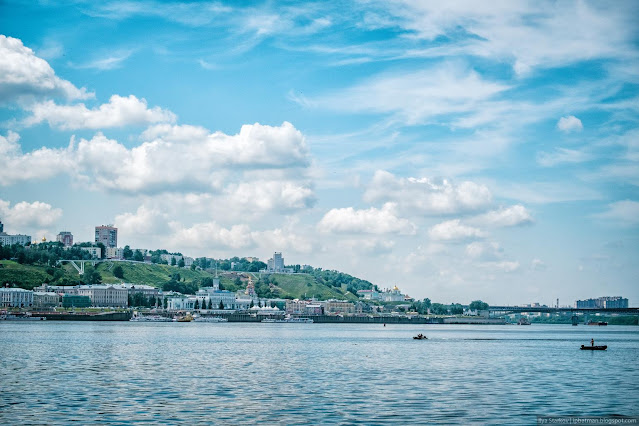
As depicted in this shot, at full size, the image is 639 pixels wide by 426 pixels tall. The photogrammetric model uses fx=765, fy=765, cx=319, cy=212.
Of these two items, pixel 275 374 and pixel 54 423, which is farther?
pixel 275 374

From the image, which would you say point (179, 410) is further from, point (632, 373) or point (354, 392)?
point (632, 373)

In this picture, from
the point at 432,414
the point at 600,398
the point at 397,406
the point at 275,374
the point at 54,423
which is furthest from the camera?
the point at 275,374

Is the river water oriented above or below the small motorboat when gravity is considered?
above

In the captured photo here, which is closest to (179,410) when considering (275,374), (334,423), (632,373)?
(334,423)

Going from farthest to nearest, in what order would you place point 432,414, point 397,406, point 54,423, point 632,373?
point 632,373
point 397,406
point 432,414
point 54,423

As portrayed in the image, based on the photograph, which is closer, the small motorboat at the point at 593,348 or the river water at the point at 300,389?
the river water at the point at 300,389

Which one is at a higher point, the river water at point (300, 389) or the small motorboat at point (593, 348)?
the river water at point (300, 389)

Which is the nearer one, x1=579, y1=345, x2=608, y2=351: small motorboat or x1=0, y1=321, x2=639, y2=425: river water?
x1=0, y1=321, x2=639, y2=425: river water

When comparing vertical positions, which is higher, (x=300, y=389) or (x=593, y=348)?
(x=300, y=389)

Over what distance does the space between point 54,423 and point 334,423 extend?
1556cm

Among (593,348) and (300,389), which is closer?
(300,389)

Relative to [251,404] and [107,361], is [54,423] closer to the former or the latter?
[251,404]

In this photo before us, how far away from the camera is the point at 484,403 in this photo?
52000 mm

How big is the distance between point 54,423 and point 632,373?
60.3 m
